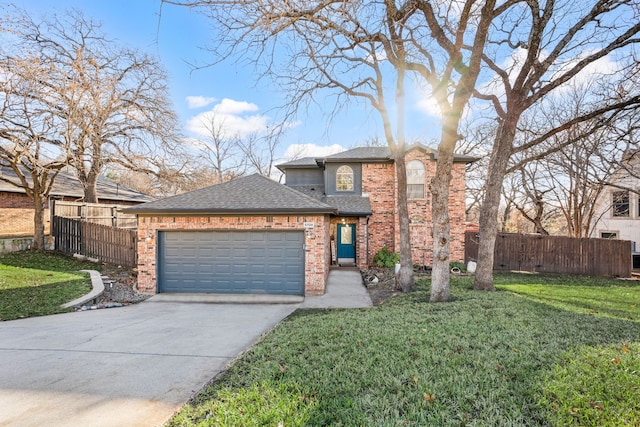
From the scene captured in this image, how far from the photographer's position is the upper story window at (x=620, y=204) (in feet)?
55.5

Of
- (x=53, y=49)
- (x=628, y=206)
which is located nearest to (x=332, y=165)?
(x=53, y=49)

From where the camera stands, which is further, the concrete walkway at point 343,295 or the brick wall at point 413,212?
the brick wall at point 413,212

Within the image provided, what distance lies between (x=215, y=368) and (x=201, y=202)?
6384 millimetres

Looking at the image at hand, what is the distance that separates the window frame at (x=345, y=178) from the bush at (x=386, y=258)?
11.0 ft

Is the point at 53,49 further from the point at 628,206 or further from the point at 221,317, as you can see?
the point at 628,206

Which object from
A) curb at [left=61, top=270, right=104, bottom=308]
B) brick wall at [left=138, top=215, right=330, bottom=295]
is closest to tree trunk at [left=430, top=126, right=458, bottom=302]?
brick wall at [left=138, top=215, right=330, bottom=295]

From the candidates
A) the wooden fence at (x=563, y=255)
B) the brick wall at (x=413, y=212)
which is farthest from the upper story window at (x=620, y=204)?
the brick wall at (x=413, y=212)

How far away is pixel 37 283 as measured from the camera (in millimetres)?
9180

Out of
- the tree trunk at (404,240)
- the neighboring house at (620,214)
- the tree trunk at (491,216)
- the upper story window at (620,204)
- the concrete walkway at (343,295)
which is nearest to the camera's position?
the concrete walkway at (343,295)

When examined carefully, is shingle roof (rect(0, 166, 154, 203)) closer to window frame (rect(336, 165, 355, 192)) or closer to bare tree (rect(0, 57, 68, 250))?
bare tree (rect(0, 57, 68, 250))

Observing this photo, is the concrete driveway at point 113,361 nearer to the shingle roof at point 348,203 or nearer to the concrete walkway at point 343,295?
the concrete walkway at point 343,295

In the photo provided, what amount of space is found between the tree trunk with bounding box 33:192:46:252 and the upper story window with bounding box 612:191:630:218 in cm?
2794

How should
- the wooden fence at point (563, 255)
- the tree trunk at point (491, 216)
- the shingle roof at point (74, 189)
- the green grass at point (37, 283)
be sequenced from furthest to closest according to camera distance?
the shingle roof at point (74, 189) < the wooden fence at point (563, 255) < the tree trunk at point (491, 216) < the green grass at point (37, 283)

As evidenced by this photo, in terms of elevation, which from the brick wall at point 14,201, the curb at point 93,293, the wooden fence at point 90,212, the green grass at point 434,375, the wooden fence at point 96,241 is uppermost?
the brick wall at point 14,201
